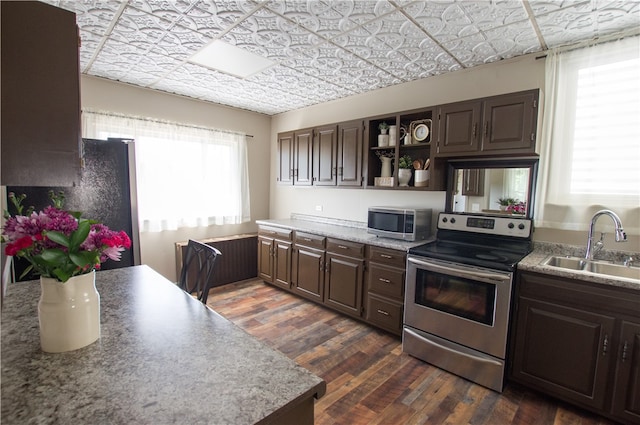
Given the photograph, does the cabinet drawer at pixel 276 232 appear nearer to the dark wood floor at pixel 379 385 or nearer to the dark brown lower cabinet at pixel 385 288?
the dark wood floor at pixel 379 385

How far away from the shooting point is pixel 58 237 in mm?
940

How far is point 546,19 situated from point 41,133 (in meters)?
2.69

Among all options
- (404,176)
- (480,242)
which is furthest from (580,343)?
(404,176)

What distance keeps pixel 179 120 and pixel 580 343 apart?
437 cm

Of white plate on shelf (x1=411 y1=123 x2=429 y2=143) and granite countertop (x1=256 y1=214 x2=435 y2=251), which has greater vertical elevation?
white plate on shelf (x1=411 y1=123 x2=429 y2=143)

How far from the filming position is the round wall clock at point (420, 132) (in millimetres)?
2901

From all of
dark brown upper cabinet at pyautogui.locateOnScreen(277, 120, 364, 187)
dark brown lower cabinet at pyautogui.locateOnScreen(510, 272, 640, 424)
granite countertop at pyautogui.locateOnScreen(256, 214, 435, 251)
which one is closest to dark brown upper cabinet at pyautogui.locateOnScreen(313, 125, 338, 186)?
dark brown upper cabinet at pyautogui.locateOnScreen(277, 120, 364, 187)

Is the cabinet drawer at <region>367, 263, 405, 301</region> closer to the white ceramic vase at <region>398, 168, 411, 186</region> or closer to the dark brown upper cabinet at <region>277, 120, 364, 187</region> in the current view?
the white ceramic vase at <region>398, 168, 411, 186</region>

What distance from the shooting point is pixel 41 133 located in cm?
86

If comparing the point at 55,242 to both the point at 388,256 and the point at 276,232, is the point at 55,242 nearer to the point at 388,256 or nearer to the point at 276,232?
the point at 388,256

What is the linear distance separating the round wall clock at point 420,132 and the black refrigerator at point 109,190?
260 centimetres

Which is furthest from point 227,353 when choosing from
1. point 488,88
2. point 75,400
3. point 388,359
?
point 488,88

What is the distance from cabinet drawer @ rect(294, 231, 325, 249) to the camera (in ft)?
11.1

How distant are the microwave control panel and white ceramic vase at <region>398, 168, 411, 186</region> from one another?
18.2 inches
